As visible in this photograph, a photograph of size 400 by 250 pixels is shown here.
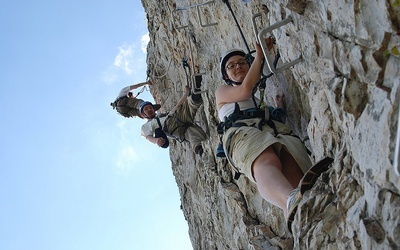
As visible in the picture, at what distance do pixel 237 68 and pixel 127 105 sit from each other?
646 cm

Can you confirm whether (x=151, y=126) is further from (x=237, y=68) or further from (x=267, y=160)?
(x=267, y=160)

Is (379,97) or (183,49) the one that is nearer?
(379,97)

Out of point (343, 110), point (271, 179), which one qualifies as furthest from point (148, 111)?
point (343, 110)

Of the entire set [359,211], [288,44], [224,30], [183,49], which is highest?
[183,49]

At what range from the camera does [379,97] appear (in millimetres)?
2615

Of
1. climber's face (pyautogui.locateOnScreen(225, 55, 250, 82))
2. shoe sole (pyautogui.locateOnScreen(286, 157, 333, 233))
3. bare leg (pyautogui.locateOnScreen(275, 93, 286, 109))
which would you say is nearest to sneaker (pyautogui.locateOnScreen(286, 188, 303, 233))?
shoe sole (pyautogui.locateOnScreen(286, 157, 333, 233))

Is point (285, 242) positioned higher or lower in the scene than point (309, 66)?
lower

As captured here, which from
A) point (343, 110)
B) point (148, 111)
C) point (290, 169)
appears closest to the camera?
point (343, 110)

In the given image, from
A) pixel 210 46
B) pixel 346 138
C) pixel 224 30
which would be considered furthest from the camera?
pixel 210 46

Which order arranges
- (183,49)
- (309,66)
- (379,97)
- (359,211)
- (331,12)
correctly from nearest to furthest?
1. (379,97)
2. (359,211)
3. (331,12)
4. (309,66)
5. (183,49)

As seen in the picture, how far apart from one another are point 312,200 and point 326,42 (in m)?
1.20

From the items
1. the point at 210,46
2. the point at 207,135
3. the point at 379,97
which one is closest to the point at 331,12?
the point at 379,97

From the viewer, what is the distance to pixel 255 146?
4117 millimetres

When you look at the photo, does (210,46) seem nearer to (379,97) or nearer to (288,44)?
(288,44)
